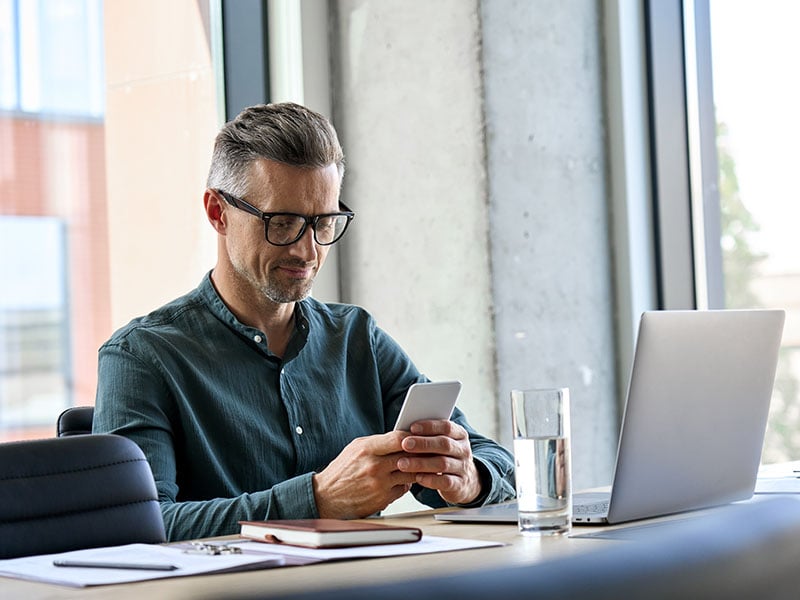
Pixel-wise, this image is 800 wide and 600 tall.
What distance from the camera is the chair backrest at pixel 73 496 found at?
1.25 metres

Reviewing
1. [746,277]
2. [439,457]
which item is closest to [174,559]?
[439,457]

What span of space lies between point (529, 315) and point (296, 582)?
293cm

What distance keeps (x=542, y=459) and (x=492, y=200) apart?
6.11 feet

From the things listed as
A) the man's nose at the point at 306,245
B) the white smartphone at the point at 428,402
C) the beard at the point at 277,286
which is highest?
the man's nose at the point at 306,245

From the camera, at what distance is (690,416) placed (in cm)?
139

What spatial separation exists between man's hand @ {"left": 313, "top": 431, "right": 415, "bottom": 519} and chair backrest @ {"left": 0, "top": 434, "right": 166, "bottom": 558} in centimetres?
28

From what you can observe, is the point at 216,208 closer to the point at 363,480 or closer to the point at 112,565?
the point at 363,480

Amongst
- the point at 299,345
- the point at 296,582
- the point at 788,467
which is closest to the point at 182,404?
the point at 299,345

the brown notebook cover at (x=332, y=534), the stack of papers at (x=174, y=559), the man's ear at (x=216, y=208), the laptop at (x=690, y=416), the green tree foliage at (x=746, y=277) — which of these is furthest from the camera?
the green tree foliage at (x=746, y=277)

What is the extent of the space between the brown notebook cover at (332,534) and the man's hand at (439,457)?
1.07 feet

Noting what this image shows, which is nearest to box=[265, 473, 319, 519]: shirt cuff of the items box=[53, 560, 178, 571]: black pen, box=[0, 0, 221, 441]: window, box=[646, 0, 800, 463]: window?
box=[53, 560, 178, 571]: black pen

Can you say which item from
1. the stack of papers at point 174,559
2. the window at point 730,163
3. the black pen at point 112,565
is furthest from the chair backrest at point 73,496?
the window at point 730,163

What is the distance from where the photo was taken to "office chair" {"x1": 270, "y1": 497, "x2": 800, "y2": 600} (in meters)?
0.27

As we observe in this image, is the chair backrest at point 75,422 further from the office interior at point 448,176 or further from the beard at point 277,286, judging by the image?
the office interior at point 448,176
